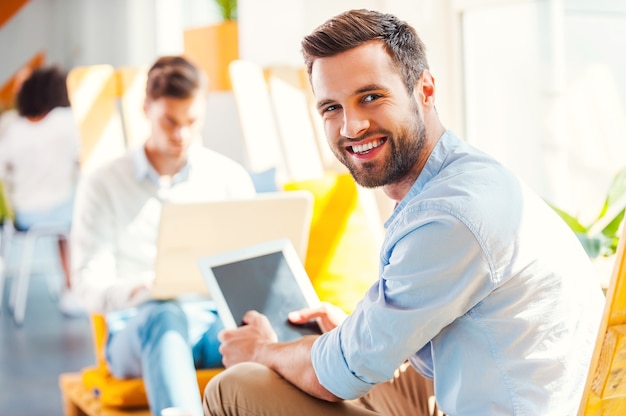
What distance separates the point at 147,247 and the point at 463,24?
148 cm

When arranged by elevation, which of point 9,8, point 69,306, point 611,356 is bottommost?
point 69,306

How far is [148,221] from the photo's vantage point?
2.71 meters

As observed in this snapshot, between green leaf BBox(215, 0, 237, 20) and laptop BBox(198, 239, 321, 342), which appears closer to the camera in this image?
laptop BBox(198, 239, 321, 342)

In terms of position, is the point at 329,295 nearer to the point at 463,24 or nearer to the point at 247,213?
the point at 247,213

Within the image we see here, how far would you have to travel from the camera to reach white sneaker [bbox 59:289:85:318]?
16.4ft

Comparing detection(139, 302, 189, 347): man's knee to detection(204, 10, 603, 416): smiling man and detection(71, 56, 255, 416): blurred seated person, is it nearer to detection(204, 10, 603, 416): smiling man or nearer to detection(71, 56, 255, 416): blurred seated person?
detection(71, 56, 255, 416): blurred seated person

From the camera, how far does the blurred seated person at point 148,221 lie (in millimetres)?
2385

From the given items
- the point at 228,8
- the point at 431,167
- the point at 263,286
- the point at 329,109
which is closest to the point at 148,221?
the point at 263,286

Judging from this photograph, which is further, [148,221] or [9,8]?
[9,8]

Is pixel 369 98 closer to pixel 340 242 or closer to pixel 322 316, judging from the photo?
pixel 322 316

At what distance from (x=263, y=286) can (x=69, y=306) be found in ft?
11.3

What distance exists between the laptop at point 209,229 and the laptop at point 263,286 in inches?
16.6

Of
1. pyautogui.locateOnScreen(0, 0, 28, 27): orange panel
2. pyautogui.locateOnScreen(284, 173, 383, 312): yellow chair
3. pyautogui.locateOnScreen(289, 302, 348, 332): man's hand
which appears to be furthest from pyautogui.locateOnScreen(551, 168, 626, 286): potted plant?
pyautogui.locateOnScreen(0, 0, 28, 27): orange panel

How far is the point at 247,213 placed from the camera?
2.38 meters
